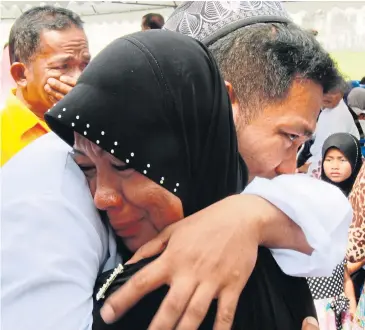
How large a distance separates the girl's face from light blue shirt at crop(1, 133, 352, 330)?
10.8 feet

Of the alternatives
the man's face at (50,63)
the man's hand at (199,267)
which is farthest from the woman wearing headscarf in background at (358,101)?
the man's hand at (199,267)

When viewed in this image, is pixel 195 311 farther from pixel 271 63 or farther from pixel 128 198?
pixel 271 63

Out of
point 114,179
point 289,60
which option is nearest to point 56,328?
point 114,179

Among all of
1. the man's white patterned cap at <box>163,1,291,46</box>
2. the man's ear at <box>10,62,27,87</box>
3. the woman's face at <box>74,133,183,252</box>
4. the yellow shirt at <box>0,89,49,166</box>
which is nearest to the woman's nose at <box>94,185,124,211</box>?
the woman's face at <box>74,133,183,252</box>

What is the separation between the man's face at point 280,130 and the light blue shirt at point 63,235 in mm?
377

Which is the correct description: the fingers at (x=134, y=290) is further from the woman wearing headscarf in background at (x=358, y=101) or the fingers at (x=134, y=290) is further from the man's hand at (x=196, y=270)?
the woman wearing headscarf in background at (x=358, y=101)

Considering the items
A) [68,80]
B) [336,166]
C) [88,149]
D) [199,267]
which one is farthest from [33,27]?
[336,166]

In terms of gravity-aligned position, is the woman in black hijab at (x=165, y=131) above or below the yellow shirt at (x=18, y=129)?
above

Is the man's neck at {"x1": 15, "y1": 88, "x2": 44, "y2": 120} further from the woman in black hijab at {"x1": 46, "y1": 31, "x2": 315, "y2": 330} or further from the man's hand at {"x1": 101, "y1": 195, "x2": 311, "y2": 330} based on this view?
the man's hand at {"x1": 101, "y1": 195, "x2": 311, "y2": 330}

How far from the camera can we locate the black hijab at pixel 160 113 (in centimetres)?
91

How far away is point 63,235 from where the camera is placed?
880mm

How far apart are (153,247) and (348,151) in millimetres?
3640

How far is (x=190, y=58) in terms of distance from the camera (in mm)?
995

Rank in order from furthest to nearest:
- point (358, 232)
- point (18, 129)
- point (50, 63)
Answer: point (358, 232) < point (50, 63) < point (18, 129)
